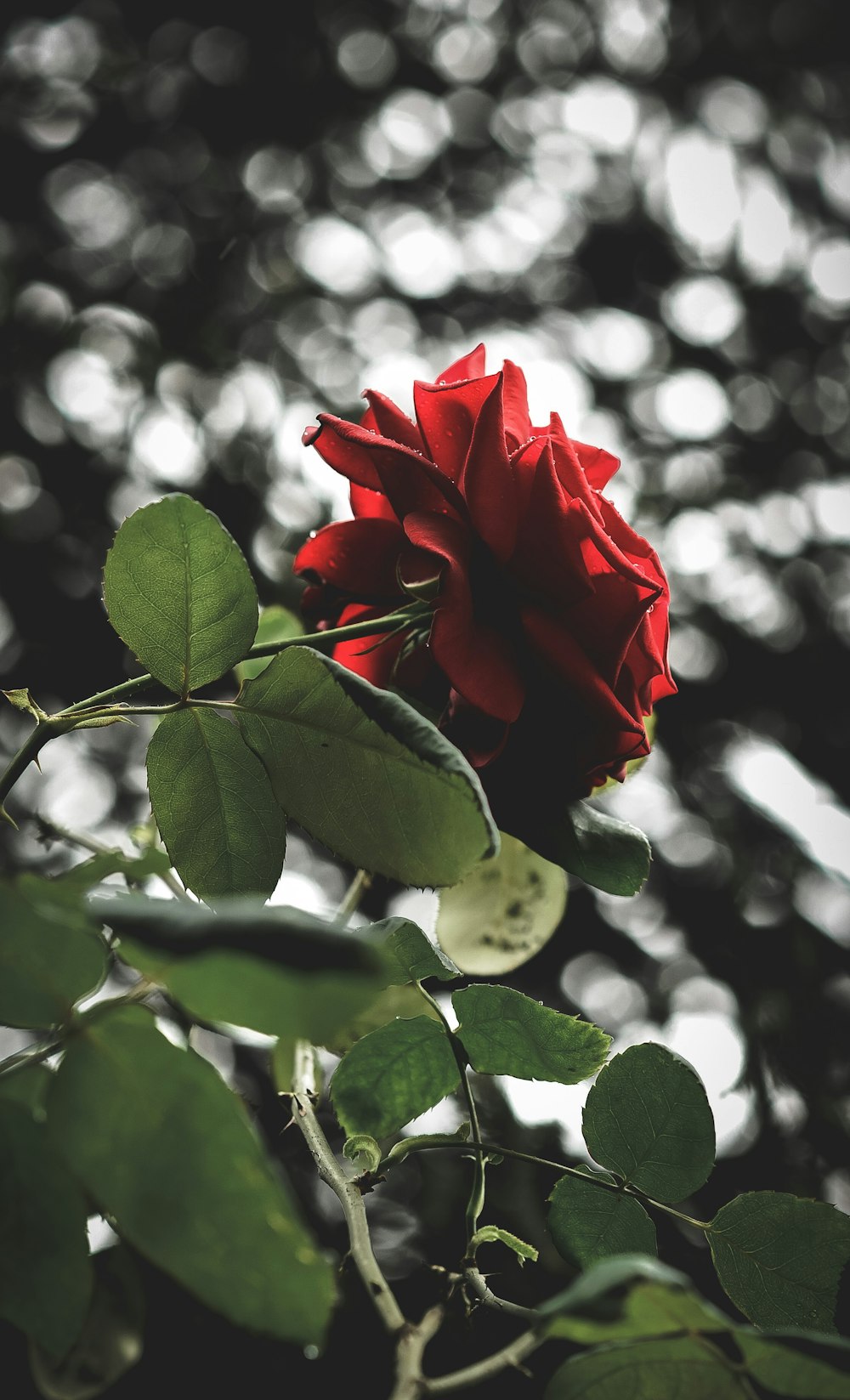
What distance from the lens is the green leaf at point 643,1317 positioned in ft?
0.59

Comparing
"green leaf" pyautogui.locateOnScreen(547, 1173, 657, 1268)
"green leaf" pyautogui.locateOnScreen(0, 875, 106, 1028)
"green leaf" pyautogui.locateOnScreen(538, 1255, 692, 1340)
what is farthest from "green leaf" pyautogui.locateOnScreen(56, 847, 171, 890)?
"green leaf" pyautogui.locateOnScreen(547, 1173, 657, 1268)

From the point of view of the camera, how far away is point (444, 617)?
1.14 ft

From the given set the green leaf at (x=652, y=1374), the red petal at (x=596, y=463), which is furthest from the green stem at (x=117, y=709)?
the green leaf at (x=652, y=1374)

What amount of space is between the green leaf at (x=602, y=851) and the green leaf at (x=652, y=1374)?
148 mm

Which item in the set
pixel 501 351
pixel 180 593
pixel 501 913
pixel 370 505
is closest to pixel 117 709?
pixel 180 593

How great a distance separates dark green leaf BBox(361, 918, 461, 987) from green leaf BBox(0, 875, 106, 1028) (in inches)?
5.8

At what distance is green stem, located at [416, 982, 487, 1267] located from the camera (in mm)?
302

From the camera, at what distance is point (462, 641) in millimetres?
350

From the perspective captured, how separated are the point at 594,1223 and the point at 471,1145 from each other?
0.07m

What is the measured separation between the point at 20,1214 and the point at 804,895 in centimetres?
123

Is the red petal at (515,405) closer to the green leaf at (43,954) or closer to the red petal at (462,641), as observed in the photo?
the red petal at (462,641)

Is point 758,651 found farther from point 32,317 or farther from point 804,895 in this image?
point 32,317

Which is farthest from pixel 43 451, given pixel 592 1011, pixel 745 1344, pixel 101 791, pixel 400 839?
pixel 745 1344

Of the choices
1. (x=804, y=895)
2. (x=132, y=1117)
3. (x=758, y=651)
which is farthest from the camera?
(x=758, y=651)
